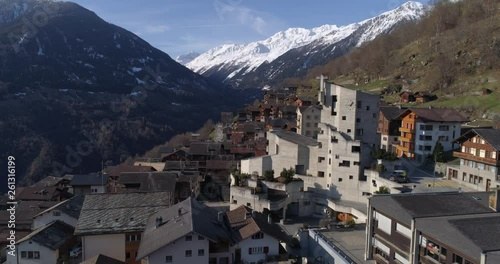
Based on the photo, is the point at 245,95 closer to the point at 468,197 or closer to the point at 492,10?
the point at 492,10

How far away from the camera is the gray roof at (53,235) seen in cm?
2122

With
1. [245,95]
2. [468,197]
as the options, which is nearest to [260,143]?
[468,197]

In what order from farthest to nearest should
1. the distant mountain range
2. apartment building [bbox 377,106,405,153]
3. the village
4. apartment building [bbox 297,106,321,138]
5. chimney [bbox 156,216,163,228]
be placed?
the distant mountain range < apartment building [bbox 297,106,321,138] < apartment building [bbox 377,106,405,153] < chimney [bbox 156,216,163,228] < the village

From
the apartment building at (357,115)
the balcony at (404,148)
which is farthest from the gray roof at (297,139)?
A: the balcony at (404,148)

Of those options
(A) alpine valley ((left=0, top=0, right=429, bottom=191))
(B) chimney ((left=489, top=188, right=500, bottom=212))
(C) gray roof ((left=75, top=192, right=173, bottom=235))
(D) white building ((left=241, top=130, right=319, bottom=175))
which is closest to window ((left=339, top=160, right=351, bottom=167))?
(D) white building ((left=241, top=130, right=319, bottom=175))

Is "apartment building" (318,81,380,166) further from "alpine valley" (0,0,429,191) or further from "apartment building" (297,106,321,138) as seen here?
"alpine valley" (0,0,429,191)

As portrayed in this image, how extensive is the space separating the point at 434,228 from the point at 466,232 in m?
1.28

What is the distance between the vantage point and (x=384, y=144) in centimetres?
4225

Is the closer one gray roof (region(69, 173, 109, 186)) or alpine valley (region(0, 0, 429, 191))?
gray roof (region(69, 173, 109, 186))

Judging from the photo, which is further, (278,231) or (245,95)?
(245,95)

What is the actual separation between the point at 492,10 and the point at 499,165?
6300cm

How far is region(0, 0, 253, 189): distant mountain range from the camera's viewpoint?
281 ft

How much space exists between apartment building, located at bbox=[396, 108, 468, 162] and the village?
111 mm

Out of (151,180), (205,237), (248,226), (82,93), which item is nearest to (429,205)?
(248,226)
